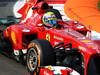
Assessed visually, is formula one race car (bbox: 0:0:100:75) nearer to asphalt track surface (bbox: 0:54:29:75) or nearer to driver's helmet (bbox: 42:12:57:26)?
driver's helmet (bbox: 42:12:57:26)

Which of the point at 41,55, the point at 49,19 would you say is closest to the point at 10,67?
the point at 49,19

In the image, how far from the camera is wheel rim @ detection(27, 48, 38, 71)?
5.97 metres

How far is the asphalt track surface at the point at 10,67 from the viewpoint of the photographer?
6.74m

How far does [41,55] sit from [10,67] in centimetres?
176

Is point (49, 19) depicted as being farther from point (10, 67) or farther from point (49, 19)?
point (10, 67)

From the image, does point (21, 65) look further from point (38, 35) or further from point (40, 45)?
point (40, 45)

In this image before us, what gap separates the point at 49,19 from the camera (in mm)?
7520

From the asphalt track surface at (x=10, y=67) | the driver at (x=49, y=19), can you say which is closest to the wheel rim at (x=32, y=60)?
the asphalt track surface at (x=10, y=67)

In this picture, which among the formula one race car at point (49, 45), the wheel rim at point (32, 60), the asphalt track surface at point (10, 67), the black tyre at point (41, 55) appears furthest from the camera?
the asphalt track surface at point (10, 67)

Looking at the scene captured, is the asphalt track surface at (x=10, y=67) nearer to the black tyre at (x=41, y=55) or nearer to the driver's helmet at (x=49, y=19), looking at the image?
the black tyre at (x=41, y=55)

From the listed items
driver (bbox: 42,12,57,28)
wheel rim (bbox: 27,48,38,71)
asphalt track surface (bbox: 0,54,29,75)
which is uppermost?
driver (bbox: 42,12,57,28)

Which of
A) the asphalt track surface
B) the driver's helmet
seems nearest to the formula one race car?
the driver's helmet

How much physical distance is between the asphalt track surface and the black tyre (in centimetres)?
76

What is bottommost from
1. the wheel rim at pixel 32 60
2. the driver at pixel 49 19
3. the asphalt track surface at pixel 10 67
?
the asphalt track surface at pixel 10 67
